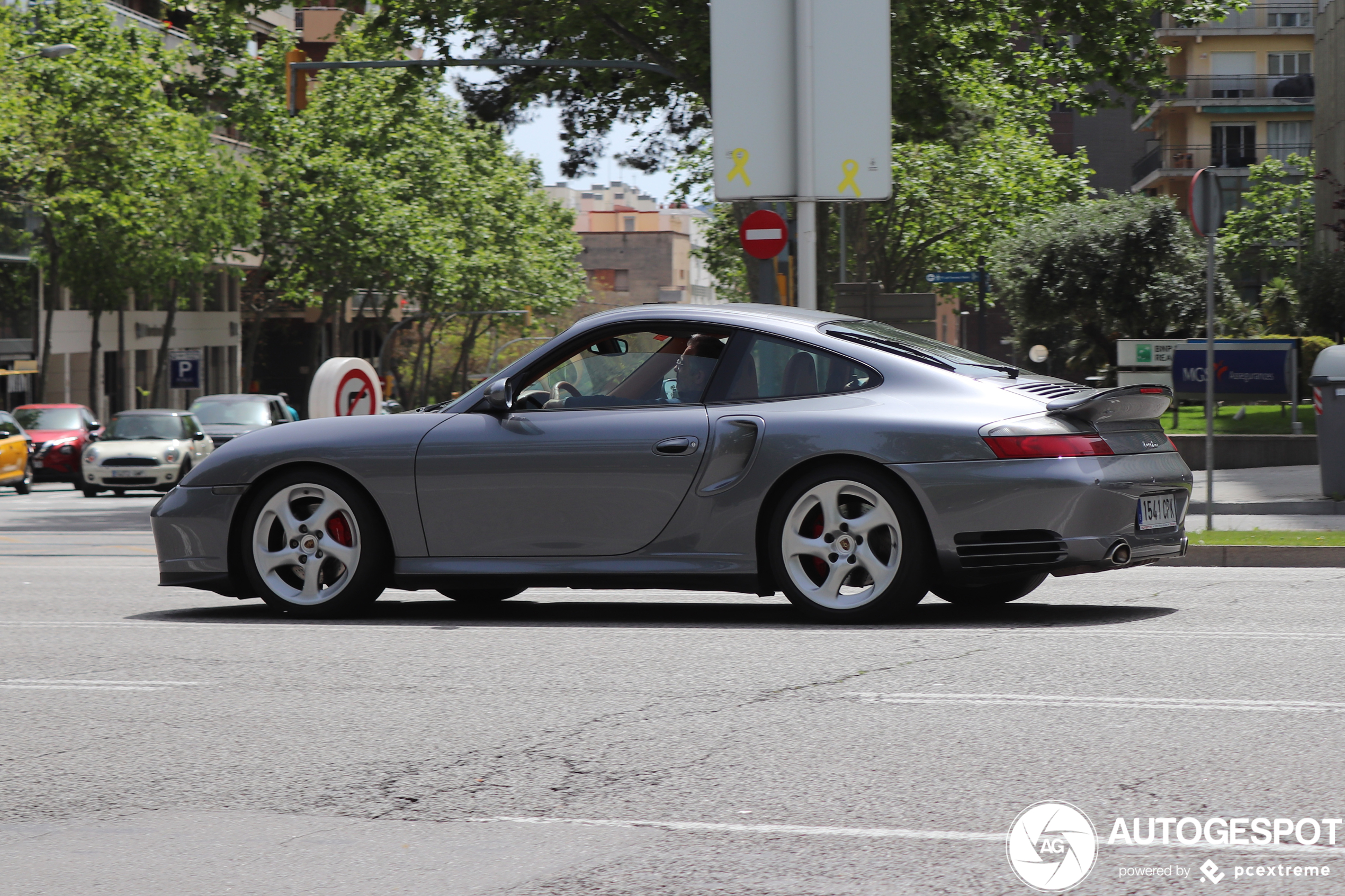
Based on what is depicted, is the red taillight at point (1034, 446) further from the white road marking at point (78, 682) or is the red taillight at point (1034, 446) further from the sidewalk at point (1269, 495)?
the sidewalk at point (1269, 495)

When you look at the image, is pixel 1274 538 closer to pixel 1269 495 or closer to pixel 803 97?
pixel 1269 495

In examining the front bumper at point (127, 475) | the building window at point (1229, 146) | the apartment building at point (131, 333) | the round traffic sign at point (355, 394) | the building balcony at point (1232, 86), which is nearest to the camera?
the round traffic sign at point (355, 394)

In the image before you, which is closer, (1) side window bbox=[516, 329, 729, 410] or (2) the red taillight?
(2) the red taillight

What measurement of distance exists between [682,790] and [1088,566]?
330 cm

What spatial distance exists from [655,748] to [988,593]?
144 inches

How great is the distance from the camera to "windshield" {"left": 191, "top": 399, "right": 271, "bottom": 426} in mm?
32656

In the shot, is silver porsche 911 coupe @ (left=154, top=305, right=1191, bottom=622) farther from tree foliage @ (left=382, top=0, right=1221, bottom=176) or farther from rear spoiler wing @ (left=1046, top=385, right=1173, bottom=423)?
tree foliage @ (left=382, top=0, right=1221, bottom=176)

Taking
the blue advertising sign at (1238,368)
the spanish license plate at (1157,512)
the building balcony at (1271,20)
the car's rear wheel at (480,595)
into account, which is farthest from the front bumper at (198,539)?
the building balcony at (1271,20)

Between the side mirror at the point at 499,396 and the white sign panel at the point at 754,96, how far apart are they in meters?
8.61

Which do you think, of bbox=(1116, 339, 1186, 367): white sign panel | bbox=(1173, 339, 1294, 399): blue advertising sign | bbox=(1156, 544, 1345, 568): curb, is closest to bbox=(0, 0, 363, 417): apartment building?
bbox=(1116, 339, 1186, 367): white sign panel

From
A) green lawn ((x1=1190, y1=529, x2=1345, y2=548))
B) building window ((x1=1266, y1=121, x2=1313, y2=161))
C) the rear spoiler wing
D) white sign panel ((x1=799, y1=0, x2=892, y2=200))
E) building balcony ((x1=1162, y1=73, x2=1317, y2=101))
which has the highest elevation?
building balcony ((x1=1162, y1=73, x2=1317, y2=101))

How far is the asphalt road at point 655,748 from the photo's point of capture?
4152mm

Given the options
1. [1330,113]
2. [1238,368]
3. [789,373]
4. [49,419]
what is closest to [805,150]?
[789,373]

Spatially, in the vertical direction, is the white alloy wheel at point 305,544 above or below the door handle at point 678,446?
below
